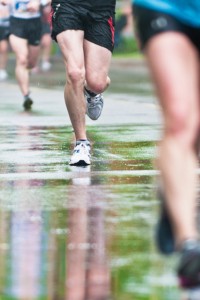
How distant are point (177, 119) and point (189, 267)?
705mm

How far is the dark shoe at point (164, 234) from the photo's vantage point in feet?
18.5

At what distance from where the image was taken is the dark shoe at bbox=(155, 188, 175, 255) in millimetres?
5633

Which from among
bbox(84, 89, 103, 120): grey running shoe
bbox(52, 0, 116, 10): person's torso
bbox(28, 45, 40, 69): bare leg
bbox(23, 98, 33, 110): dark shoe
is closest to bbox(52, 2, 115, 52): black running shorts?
bbox(52, 0, 116, 10): person's torso

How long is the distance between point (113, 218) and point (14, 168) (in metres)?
2.70

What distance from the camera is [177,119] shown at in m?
5.65

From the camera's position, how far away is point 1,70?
25859 millimetres

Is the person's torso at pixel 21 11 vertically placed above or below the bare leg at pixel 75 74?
below

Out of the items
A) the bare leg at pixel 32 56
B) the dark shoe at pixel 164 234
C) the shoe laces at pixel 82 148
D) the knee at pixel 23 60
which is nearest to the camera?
the dark shoe at pixel 164 234

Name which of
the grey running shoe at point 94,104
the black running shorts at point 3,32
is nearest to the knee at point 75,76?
the grey running shoe at point 94,104

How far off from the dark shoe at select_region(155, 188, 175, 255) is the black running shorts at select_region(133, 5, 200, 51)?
→ 2.32 feet

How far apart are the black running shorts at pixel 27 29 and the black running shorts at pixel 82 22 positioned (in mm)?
6924

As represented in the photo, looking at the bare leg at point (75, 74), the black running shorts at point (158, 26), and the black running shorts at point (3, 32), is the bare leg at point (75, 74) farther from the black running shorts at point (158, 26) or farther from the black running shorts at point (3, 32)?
the black running shorts at point (3, 32)

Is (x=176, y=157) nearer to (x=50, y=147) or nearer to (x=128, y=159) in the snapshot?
(x=128, y=159)

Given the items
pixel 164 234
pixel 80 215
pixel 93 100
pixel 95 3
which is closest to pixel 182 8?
pixel 164 234
